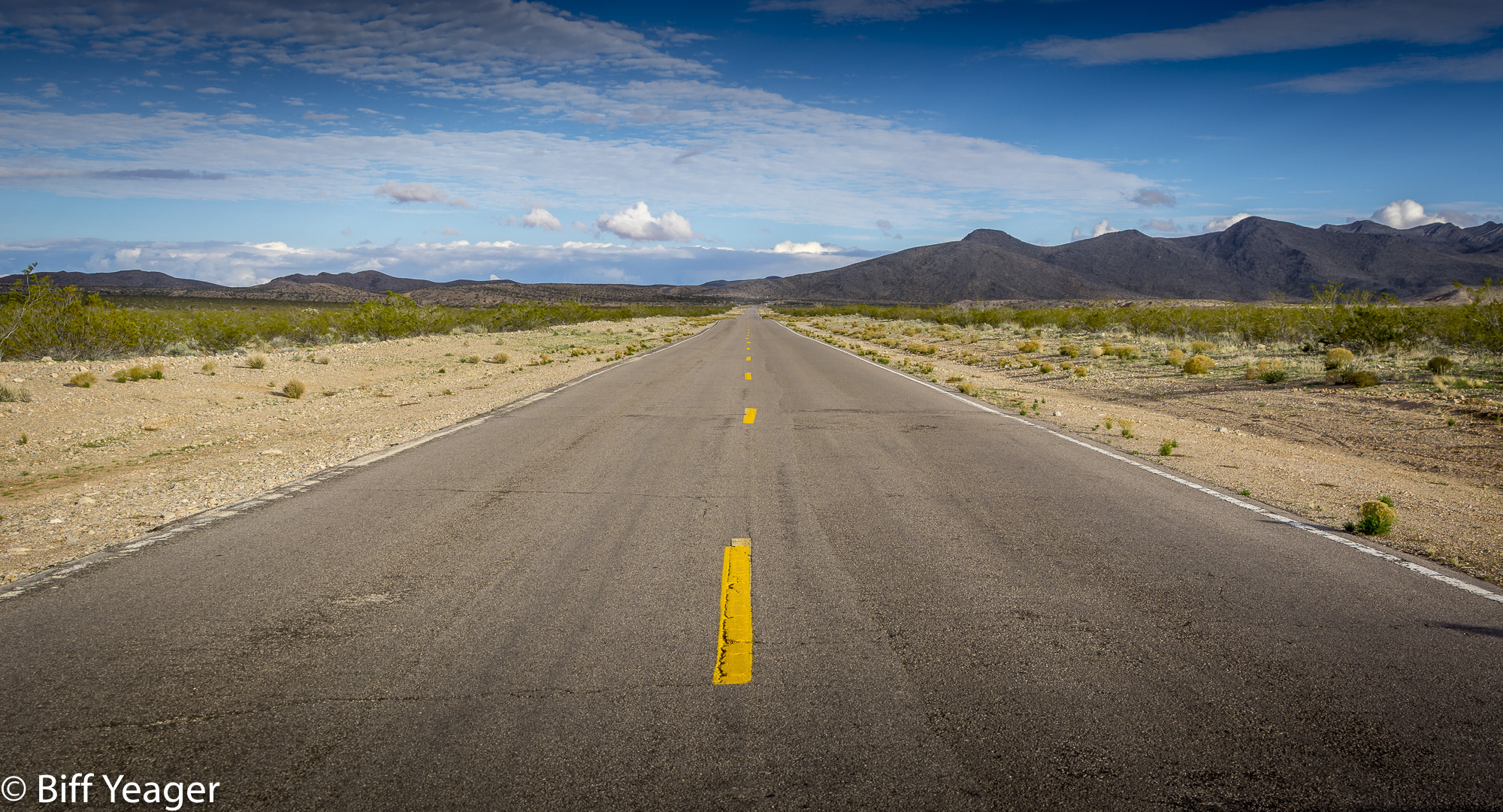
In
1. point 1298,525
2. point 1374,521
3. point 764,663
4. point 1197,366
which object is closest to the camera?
point 764,663

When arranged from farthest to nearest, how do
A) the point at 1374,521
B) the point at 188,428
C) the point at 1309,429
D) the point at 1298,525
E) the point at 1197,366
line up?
the point at 1197,366 → the point at 188,428 → the point at 1309,429 → the point at 1298,525 → the point at 1374,521

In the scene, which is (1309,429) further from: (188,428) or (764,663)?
(188,428)

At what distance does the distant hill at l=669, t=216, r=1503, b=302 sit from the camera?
136 meters

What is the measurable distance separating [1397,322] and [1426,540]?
18.9 metres

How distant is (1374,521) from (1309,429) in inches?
278

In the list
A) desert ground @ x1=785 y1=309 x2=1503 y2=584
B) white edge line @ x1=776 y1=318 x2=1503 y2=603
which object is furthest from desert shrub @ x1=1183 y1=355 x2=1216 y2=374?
white edge line @ x1=776 y1=318 x2=1503 y2=603

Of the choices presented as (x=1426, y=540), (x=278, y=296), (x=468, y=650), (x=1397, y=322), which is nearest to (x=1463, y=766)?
(x=1426, y=540)

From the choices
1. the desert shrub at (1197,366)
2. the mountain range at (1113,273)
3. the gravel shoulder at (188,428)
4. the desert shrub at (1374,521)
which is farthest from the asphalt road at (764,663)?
the mountain range at (1113,273)

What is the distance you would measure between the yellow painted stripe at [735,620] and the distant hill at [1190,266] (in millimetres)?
150899

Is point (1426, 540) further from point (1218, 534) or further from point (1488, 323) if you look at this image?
point (1488, 323)

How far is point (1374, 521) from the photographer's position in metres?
5.63

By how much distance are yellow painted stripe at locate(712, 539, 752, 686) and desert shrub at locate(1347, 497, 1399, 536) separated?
15.8 ft

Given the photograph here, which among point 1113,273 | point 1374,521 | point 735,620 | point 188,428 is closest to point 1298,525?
point 1374,521

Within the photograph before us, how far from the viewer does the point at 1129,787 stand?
8.41ft
